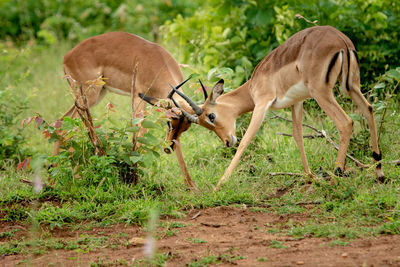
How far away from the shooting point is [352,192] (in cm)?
419

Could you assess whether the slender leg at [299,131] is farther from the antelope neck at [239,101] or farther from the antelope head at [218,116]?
the antelope head at [218,116]

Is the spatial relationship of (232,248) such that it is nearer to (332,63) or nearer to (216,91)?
(332,63)

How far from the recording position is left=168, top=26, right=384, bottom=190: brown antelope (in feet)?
14.6

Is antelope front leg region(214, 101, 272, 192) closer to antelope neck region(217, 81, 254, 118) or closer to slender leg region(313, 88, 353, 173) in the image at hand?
antelope neck region(217, 81, 254, 118)

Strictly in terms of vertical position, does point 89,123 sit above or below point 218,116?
above

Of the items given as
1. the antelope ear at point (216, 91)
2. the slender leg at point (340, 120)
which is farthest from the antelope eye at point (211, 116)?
the slender leg at point (340, 120)

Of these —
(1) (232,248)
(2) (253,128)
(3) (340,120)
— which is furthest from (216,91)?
(1) (232,248)

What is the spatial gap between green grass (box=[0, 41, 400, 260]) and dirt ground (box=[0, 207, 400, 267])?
108mm

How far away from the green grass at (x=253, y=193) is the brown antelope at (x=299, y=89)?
230 millimetres

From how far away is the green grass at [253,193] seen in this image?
3834 mm

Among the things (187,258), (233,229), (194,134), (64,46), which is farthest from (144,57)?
(64,46)

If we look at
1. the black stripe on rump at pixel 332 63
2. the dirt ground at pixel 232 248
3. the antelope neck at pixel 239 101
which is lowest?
→ the dirt ground at pixel 232 248

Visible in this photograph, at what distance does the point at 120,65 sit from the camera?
596 cm

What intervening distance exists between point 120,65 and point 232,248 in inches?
124
